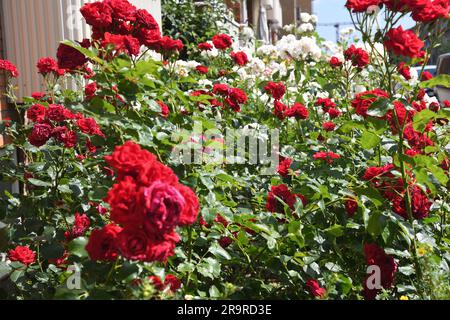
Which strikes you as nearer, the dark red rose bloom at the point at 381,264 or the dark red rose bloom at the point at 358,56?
the dark red rose bloom at the point at 381,264

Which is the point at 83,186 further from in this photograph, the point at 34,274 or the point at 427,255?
the point at 427,255

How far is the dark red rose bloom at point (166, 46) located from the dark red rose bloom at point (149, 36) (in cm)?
2

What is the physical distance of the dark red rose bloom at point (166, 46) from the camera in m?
2.59

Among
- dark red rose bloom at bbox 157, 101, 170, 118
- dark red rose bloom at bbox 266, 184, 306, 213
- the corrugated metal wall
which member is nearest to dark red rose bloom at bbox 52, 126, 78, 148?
dark red rose bloom at bbox 157, 101, 170, 118

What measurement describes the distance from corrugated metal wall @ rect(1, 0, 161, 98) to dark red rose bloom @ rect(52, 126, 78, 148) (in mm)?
2131

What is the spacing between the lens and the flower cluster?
1.31 m

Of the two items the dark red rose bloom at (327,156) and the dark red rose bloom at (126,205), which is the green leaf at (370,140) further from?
the dark red rose bloom at (126,205)

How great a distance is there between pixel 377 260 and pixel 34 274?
1.15 metres

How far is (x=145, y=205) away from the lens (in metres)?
1.30

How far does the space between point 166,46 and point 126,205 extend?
4.50ft

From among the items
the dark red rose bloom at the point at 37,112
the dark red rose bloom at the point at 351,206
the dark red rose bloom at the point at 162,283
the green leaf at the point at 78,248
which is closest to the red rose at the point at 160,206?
the dark red rose bloom at the point at 162,283

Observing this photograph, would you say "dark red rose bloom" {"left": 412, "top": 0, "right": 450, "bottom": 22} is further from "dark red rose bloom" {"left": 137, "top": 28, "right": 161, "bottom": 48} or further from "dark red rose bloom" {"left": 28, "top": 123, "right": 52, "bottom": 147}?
"dark red rose bloom" {"left": 28, "top": 123, "right": 52, "bottom": 147}
